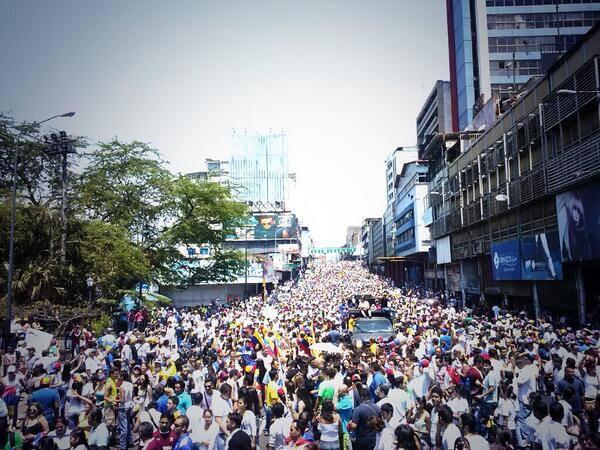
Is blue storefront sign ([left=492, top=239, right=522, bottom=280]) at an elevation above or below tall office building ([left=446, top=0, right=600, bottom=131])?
below

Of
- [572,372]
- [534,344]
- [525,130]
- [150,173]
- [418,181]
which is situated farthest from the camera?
[418,181]

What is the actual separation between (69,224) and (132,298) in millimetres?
10149

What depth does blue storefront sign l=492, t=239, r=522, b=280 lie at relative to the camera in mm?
27531

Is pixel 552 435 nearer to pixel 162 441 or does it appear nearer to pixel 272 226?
pixel 162 441

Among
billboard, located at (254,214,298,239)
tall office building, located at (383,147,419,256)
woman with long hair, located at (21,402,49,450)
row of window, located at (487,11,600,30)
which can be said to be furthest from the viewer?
tall office building, located at (383,147,419,256)

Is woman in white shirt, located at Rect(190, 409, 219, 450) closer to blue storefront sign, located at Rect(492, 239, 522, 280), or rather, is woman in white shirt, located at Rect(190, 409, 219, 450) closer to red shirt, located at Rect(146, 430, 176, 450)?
red shirt, located at Rect(146, 430, 176, 450)

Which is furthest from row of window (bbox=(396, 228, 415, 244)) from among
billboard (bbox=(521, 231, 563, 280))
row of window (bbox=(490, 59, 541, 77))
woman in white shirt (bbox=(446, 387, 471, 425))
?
woman in white shirt (bbox=(446, 387, 471, 425))

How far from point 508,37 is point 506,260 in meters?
44.9

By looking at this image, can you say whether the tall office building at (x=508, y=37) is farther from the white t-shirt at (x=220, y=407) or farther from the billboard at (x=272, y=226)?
the white t-shirt at (x=220, y=407)

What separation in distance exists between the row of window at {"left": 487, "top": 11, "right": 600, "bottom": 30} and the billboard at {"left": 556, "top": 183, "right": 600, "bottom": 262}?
48132 mm

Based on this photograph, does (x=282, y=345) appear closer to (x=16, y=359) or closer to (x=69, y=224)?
(x=16, y=359)

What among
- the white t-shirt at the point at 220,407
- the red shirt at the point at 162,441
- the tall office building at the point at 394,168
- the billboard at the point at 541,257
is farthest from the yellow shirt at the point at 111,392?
the tall office building at the point at 394,168

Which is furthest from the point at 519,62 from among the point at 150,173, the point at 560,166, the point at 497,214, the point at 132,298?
the point at 132,298

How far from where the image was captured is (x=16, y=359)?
12.7 meters
